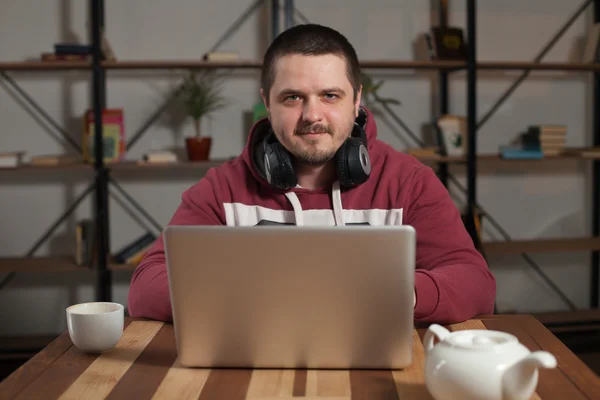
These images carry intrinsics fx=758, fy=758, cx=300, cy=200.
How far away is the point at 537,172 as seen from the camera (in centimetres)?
414

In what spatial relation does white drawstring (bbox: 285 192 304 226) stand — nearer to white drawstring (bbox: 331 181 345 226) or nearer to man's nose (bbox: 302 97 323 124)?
white drawstring (bbox: 331 181 345 226)

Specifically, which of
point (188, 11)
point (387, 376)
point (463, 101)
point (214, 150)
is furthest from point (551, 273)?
point (387, 376)

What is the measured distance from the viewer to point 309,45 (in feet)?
6.39

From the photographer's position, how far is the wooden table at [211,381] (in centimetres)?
108

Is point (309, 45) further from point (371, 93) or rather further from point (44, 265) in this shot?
point (44, 265)

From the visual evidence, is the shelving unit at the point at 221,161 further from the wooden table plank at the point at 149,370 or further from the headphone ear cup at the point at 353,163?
the wooden table plank at the point at 149,370

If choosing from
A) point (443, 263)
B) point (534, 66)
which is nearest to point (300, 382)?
point (443, 263)

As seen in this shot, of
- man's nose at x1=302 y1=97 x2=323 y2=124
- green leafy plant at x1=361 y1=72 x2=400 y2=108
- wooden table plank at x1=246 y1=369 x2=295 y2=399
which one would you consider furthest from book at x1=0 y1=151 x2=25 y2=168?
wooden table plank at x1=246 y1=369 x2=295 y2=399

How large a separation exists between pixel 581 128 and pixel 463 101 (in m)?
0.69

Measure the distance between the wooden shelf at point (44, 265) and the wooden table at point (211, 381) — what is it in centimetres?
236

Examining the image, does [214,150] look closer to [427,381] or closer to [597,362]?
[597,362]

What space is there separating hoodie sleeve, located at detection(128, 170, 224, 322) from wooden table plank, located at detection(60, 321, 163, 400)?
41 millimetres

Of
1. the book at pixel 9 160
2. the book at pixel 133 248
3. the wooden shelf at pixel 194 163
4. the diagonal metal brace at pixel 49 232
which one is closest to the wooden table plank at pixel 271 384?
the wooden shelf at pixel 194 163

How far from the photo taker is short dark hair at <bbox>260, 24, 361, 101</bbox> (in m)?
1.95
